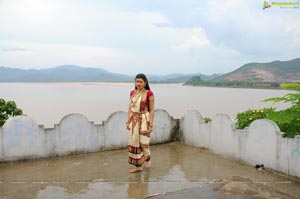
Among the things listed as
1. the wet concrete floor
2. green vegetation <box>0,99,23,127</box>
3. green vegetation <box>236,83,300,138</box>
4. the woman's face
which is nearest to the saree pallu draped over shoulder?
the woman's face

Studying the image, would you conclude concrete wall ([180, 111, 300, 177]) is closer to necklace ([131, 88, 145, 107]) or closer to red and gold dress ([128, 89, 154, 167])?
red and gold dress ([128, 89, 154, 167])

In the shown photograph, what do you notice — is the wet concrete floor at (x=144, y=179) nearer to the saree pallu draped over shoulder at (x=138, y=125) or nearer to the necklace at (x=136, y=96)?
the saree pallu draped over shoulder at (x=138, y=125)

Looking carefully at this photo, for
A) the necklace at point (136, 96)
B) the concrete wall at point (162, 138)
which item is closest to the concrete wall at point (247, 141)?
the concrete wall at point (162, 138)

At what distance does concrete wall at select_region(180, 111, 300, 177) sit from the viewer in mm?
6812

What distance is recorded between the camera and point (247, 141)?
785 cm

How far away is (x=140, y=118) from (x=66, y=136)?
232 centimetres

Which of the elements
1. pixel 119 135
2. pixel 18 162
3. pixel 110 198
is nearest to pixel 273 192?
pixel 110 198

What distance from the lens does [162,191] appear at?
604cm

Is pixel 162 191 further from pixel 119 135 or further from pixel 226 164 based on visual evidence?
pixel 119 135

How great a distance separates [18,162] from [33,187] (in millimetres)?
1804

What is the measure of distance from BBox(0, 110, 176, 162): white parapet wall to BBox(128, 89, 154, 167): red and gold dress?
195 cm

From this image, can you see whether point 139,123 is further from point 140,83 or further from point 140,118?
point 140,83

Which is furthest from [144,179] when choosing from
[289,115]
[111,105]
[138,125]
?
[111,105]

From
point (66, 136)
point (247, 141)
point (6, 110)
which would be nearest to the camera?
point (247, 141)
